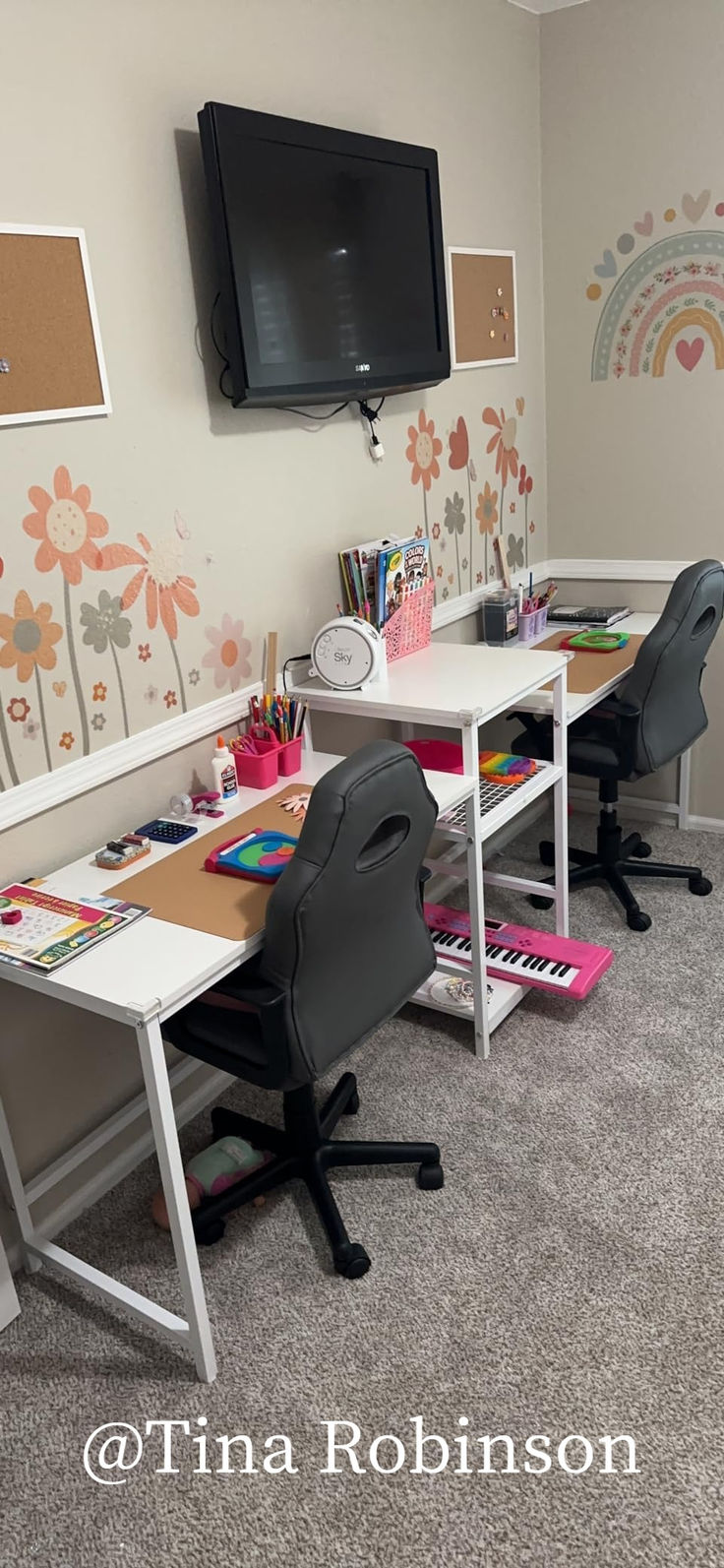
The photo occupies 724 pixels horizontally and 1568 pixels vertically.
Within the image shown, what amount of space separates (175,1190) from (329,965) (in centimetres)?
42

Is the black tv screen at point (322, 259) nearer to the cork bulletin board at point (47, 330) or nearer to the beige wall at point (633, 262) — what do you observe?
the cork bulletin board at point (47, 330)

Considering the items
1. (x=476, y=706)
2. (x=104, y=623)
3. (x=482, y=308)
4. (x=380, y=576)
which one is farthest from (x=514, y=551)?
(x=104, y=623)

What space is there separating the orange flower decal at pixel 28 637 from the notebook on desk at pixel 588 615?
2047 millimetres

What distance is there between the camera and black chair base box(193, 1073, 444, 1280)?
6.55 feet

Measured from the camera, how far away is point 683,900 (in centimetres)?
322

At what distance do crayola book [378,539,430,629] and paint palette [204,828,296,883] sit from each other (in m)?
0.87

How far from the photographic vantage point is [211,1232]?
2035 mm

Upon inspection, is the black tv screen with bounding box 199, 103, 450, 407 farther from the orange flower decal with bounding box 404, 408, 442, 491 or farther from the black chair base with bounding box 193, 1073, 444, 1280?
the black chair base with bounding box 193, 1073, 444, 1280

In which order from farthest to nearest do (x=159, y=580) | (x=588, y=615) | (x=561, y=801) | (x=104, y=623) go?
1. (x=588, y=615)
2. (x=561, y=801)
3. (x=159, y=580)
4. (x=104, y=623)

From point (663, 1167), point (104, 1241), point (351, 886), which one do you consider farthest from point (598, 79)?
point (104, 1241)

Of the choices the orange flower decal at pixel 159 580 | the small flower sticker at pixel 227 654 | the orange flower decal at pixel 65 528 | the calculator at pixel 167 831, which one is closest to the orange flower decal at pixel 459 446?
the small flower sticker at pixel 227 654

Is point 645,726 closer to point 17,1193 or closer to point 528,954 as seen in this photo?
point 528,954

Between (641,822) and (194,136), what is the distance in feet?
8.35

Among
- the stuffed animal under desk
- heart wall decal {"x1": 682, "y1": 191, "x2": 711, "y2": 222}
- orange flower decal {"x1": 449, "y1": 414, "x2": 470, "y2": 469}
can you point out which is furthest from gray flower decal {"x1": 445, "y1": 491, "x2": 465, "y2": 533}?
the stuffed animal under desk
